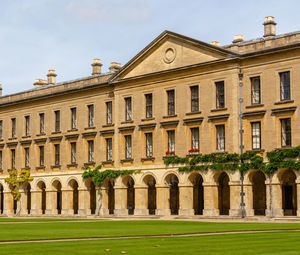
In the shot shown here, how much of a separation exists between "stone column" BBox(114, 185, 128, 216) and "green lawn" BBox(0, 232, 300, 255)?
34.5m

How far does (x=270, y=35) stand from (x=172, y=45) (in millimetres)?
8235

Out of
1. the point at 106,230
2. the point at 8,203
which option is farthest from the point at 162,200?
the point at 106,230

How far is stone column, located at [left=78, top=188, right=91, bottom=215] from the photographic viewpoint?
2505 inches

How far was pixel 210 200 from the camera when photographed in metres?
53.1

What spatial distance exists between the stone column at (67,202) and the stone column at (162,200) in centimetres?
1188

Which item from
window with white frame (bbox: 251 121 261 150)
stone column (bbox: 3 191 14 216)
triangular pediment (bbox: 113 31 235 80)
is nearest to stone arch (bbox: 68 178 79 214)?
stone column (bbox: 3 191 14 216)

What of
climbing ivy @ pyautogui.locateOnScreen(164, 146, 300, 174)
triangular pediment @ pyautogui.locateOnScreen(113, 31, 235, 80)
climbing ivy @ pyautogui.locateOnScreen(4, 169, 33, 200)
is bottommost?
climbing ivy @ pyautogui.locateOnScreen(4, 169, 33, 200)

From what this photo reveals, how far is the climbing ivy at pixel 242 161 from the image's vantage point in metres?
48.3

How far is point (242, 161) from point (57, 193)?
2544 cm

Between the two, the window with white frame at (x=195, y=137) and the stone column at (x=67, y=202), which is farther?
the stone column at (x=67, y=202)

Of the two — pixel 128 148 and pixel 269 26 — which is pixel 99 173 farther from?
pixel 269 26

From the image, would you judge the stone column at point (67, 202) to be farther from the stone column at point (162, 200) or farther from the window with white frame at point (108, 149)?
the stone column at point (162, 200)

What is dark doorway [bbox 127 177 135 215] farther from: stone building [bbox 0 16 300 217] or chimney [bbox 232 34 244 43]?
chimney [bbox 232 34 244 43]

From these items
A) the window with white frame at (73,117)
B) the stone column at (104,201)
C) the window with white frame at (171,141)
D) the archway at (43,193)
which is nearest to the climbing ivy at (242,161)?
the window with white frame at (171,141)
